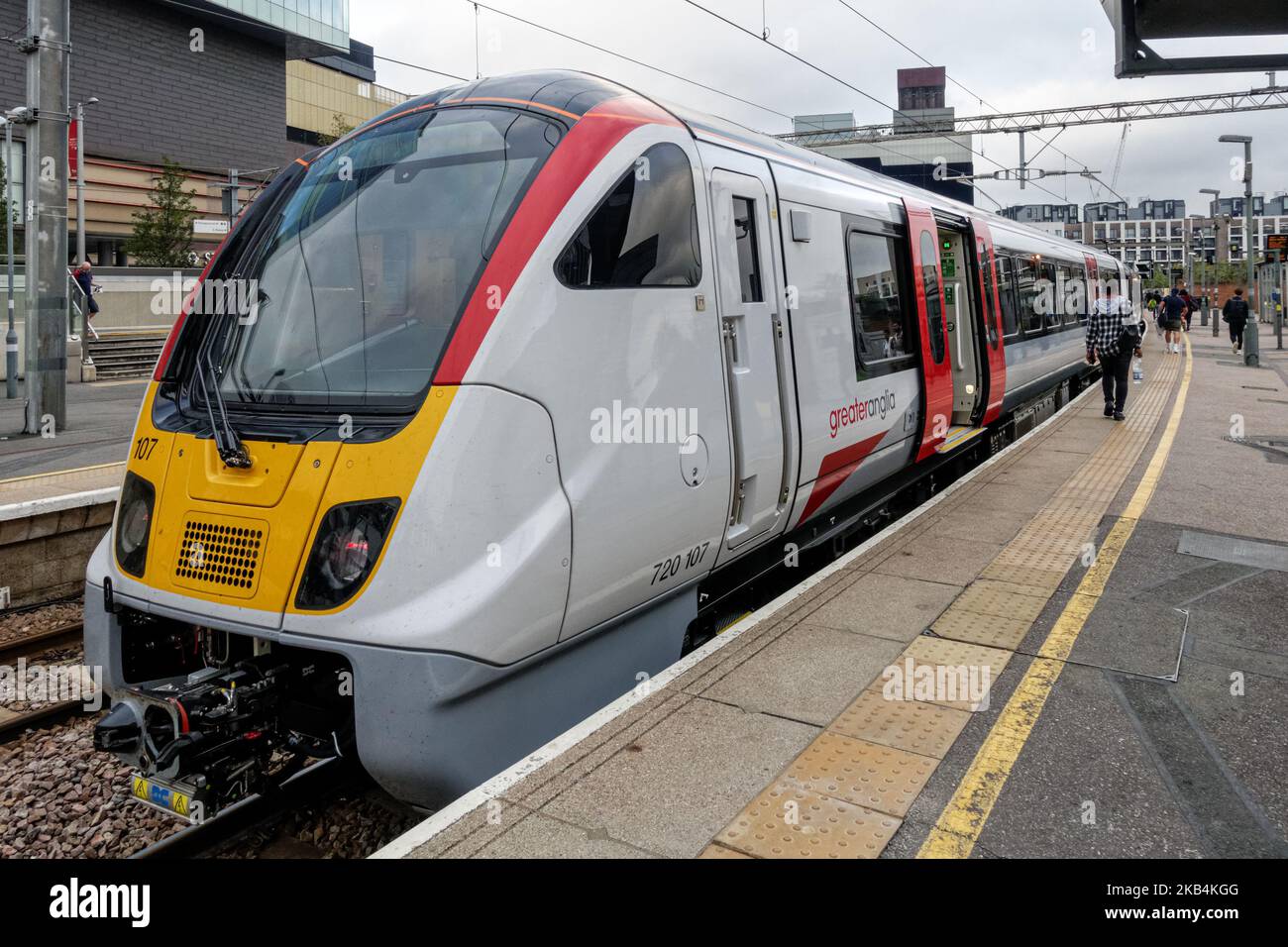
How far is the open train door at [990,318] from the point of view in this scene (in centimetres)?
974

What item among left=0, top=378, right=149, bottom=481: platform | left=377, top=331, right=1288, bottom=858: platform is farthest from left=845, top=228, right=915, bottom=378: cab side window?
left=0, top=378, right=149, bottom=481: platform

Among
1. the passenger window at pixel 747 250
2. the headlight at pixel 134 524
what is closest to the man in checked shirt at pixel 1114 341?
the passenger window at pixel 747 250

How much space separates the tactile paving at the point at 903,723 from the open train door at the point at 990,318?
6.36 metres

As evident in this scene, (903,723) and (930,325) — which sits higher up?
(930,325)

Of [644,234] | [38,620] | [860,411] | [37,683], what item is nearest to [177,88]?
[38,620]

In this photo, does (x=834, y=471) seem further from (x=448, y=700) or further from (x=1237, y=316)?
(x=1237, y=316)

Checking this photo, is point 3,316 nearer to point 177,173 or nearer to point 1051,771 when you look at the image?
point 177,173

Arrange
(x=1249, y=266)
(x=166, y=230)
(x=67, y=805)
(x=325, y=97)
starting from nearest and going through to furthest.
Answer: (x=67, y=805) < (x=1249, y=266) < (x=166, y=230) < (x=325, y=97)

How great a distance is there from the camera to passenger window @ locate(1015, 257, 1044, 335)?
12008mm

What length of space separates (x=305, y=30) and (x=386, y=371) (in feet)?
176

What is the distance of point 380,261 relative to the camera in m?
3.77

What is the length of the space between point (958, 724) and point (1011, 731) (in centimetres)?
19

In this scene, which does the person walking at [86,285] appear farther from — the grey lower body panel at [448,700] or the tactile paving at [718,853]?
the tactile paving at [718,853]

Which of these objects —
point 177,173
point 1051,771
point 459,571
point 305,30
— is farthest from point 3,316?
point 305,30
